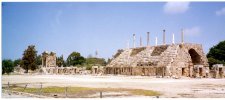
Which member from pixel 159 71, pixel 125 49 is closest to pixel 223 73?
pixel 159 71

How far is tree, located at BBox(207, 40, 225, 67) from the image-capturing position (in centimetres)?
7741

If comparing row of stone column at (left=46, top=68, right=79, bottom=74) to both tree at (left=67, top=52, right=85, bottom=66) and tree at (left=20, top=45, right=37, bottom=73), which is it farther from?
tree at (left=67, top=52, right=85, bottom=66)

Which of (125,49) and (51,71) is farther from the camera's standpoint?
(51,71)

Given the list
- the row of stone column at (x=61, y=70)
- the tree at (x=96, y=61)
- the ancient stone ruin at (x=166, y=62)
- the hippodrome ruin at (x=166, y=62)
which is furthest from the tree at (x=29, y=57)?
the tree at (x=96, y=61)

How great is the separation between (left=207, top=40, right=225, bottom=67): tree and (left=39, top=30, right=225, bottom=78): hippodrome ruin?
21.1m

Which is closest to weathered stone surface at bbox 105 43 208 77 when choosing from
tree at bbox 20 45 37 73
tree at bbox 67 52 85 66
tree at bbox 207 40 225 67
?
tree at bbox 20 45 37 73

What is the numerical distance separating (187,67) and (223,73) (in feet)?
16.9

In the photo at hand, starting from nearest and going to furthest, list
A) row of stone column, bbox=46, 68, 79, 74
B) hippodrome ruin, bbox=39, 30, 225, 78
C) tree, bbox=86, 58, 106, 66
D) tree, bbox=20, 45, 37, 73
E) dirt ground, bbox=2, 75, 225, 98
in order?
1. dirt ground, bbox=2, 75, 225, 98
2. hippodrome ruin, bbox=39, 30, 225, 78
3. tree, bbox=20, 45, 37, 73
4. row of stone column, bbox=46, 68, 79, 74
5. tree, bbox=86, 58, 106, 66

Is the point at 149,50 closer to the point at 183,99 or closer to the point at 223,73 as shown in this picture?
the point at 223,73

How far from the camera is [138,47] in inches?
2542

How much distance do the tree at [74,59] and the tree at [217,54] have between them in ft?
135

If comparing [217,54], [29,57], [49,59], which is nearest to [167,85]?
[29,57]

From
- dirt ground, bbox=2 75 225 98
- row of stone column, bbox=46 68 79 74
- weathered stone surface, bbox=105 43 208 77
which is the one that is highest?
weathered stone surface, bbox=105 43 208 77

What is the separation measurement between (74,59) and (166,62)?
195ft
